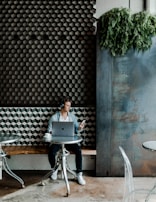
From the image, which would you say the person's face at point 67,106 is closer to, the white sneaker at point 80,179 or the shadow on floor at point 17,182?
the white sneaker at point 80,179

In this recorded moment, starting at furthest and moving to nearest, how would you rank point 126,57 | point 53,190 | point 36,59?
point 36,59 < point 126,57 < point 53,190

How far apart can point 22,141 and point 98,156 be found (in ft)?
4.46

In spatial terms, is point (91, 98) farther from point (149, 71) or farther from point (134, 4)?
point (134, 4)

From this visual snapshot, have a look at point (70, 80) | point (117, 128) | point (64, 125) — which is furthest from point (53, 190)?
point (70, 80)

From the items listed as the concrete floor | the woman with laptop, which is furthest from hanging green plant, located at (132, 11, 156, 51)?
the concrete floor

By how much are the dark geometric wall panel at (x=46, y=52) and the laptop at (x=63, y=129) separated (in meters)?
0.67

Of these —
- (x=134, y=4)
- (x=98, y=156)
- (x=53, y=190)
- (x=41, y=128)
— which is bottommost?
(x=53, y=190)

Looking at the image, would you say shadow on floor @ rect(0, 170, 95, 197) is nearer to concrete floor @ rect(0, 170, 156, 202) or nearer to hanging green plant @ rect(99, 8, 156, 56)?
concrete floor @ rect(0, 170, 156, 202)

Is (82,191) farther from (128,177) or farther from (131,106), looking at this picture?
(131,106)

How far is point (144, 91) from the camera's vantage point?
5.79 m

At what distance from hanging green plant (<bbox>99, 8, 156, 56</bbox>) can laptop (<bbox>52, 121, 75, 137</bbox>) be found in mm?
1358

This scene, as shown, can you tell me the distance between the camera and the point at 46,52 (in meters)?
6.15

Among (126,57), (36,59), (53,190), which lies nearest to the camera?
(53,190)

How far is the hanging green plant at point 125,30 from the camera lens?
223 inches
